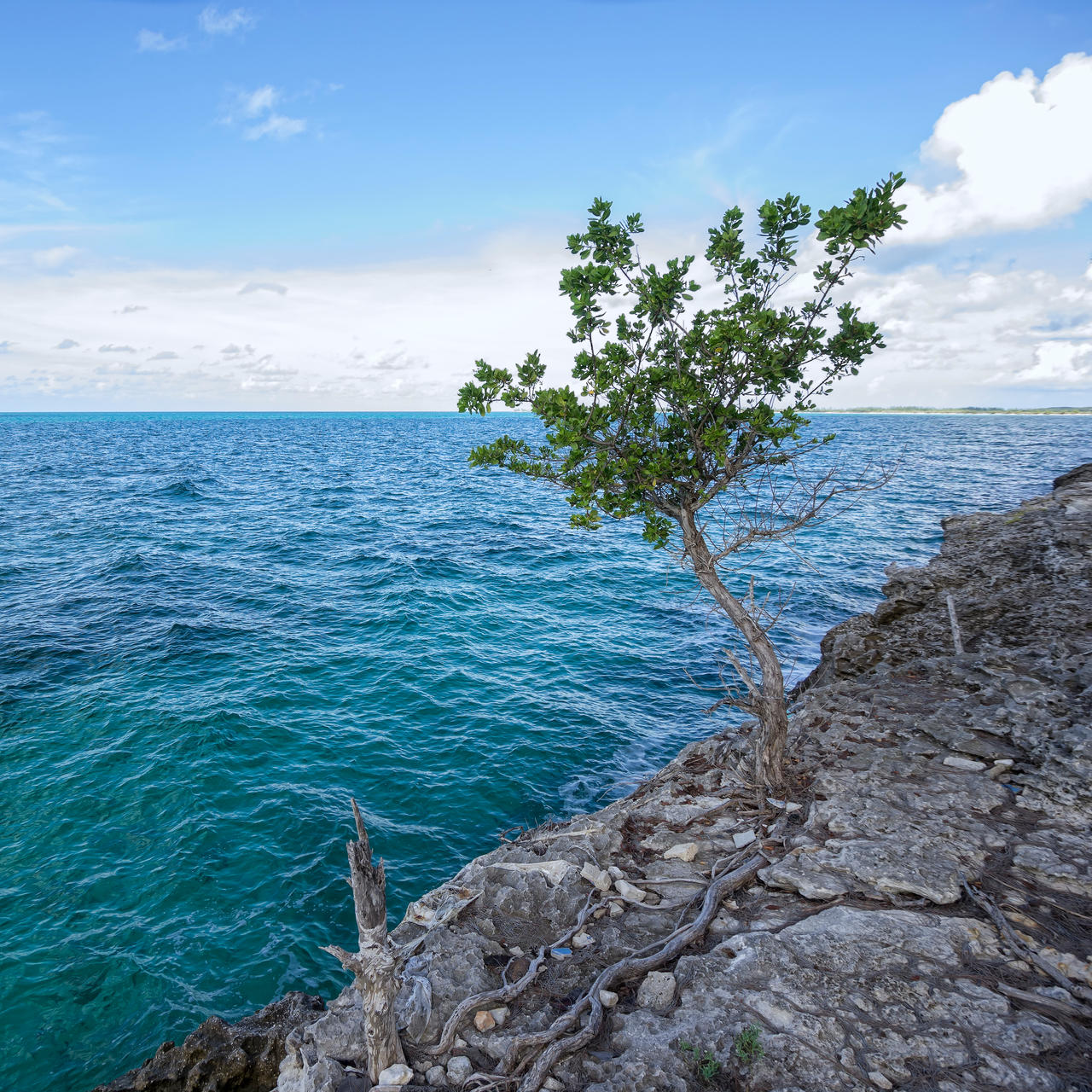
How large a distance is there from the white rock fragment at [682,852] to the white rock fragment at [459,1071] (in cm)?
407

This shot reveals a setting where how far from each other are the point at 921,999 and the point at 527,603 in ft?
73.6

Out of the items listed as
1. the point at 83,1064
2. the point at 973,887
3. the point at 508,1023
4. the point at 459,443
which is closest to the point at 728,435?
the point at 973,887

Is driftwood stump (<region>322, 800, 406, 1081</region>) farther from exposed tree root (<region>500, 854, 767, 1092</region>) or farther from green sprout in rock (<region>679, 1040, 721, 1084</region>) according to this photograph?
green sprout in rock (<region>679, 1040, 721, 1084</region>)

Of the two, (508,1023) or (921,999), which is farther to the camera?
(508,1023)

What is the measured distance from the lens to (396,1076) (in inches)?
241

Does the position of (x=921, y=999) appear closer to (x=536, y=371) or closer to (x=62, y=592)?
(x=536, y=371)

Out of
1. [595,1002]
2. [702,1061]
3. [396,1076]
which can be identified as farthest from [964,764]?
[396,1076]

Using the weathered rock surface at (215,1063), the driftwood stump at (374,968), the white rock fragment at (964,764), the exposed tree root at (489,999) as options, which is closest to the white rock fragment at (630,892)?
the exposed tree root at (489,999)

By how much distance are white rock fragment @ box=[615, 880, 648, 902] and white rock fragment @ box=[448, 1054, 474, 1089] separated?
2.95 m

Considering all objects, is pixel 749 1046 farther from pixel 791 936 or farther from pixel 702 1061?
Answer: pixel 791 936

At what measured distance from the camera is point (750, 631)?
10336mm

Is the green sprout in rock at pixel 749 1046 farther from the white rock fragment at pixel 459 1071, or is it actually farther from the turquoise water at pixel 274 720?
the turquoise water at pixel 274 720

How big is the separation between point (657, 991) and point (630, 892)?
1.95 meters

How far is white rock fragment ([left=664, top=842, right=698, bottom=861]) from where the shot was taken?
920 centimetres
